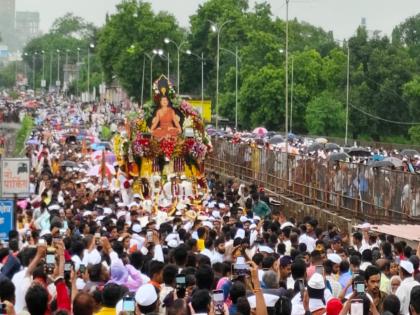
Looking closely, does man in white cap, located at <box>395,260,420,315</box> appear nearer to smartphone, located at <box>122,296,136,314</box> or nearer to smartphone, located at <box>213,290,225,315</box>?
smartphone, located at <box>213,290,225,315</box>

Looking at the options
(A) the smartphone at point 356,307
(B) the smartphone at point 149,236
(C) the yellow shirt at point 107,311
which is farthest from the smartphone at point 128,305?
(B) the smartphone at point 149,236

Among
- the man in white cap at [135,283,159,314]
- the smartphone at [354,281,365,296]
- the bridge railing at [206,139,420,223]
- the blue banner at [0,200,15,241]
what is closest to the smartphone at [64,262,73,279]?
the man in white cap at [135,283,159,314]

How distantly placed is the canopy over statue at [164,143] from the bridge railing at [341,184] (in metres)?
2.86

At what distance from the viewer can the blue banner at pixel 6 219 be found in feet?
63.4

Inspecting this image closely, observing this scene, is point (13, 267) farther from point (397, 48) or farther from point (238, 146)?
point (397, 48)

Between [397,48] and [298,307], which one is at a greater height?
[397,48]

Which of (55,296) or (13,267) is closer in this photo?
(55,296)

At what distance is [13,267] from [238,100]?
6255 cm

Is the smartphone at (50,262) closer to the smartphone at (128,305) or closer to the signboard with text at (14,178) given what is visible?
the smartphone at (128,305)

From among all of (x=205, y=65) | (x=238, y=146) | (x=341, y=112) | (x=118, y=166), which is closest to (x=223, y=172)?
(x=238, y=146)

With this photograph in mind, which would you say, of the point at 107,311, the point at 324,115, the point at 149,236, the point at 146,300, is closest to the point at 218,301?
the point at 107,311

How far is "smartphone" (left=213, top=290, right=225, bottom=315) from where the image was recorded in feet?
34.7

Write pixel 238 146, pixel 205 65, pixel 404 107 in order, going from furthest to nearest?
1. pixel 205 65
2. pixel 404 107
3. pixel 238 146

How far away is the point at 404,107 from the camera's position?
71.6 metres
